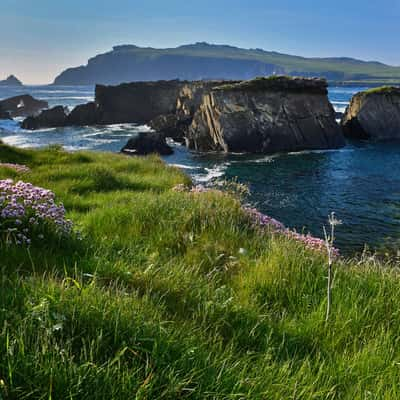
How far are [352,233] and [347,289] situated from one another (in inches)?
697

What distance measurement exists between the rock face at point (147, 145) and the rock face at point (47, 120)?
156 ft

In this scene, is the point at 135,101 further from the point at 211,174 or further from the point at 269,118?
the point at 211,174

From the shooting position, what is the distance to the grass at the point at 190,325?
2172 mm

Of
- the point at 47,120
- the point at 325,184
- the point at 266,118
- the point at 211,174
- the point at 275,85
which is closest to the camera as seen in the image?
the point at 325,184

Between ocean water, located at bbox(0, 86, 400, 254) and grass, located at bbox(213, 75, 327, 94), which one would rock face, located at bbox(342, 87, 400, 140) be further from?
grass, located at bbox(213, 75, 327, 94)

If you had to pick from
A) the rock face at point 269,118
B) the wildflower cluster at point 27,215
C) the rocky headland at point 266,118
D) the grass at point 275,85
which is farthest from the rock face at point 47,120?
the wildflower cluster at point 27,215

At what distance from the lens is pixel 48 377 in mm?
2035

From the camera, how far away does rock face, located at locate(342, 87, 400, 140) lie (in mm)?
63406

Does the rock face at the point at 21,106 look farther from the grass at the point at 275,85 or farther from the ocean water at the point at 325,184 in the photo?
the grass at the point at 275,85

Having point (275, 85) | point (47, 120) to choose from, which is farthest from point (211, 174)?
point (47, 120)

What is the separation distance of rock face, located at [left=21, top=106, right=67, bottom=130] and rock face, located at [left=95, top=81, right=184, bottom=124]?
10192 millimetres

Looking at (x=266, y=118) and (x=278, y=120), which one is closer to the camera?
(x=266, y=118)

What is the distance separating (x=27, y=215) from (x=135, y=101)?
108m

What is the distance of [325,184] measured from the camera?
32.9 metres
